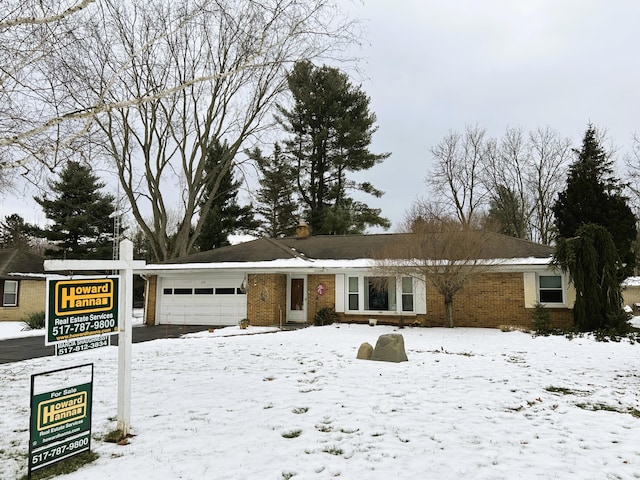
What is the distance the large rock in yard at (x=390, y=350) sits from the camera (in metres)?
8.83

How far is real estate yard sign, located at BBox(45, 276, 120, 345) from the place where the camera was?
3.99 metres

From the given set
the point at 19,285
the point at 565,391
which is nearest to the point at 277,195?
the point at 19,285

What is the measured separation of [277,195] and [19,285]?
54.6 ft

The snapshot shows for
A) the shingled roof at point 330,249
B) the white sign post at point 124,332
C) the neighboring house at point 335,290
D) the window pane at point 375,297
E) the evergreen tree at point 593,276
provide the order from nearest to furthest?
the white sign post at point 124,332
the evergreen tree at point 593,276
the neighboring house at point 335,290
the shingled roof at point 330,249
the window pane at point 375,297

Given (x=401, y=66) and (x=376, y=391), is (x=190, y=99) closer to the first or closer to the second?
(x=401, y=66)

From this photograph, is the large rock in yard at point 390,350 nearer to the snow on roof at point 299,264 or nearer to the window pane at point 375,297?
the snow on roof at point 299,264

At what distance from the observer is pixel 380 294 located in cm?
1681

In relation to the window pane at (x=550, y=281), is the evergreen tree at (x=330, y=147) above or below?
above

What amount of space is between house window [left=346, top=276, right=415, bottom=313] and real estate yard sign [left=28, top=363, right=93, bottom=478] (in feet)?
41.8

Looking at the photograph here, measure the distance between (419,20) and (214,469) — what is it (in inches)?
314

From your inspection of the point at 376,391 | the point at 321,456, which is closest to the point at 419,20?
the point at 376,391

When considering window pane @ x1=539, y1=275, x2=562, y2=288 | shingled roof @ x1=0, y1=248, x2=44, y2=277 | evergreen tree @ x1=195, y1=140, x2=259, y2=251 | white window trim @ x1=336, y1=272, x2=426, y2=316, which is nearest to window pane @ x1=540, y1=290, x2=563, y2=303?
window pane @ x1=539, y1=275, x2=562, y2=288

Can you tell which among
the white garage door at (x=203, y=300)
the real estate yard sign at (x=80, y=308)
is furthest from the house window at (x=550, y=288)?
the real estate yard sign at (x=80, y=308)

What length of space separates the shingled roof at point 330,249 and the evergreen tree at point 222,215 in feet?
34.8
